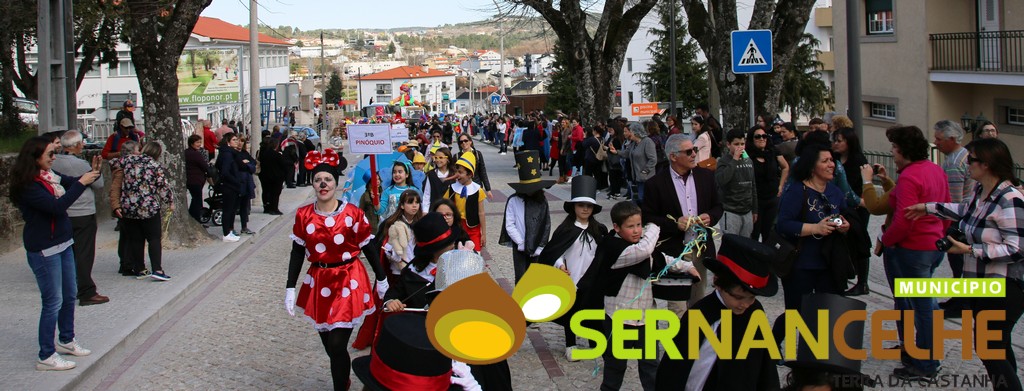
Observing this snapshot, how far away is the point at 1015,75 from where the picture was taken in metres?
24.4

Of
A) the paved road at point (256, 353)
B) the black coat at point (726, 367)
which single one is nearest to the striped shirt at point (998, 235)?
the paved road at point (256, 353)

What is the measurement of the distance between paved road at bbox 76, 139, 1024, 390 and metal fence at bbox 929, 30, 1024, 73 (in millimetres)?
15838

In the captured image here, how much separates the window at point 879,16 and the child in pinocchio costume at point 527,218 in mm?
24637

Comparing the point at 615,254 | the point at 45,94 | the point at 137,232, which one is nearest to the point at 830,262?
the point at 615,254

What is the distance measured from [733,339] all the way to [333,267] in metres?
3.02

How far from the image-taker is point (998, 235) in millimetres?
5914

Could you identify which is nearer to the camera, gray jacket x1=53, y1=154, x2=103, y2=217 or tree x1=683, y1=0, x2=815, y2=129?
gray jacket x1=53, y1=154, x2=103, y2=217

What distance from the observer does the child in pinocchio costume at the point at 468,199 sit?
9797mm

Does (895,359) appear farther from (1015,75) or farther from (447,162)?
(1015,75)

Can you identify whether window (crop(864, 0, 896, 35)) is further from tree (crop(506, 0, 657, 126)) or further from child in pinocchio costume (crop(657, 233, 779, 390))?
child in pinocchio costume (crop(657, 233, 779, 390))

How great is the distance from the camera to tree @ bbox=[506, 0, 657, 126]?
2788 cm

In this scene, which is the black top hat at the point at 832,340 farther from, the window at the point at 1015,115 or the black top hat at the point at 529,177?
the window at the point at 1015,115

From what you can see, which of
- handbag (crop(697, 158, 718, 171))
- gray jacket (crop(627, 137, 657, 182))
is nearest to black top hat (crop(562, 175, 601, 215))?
handbag (crop(697, 158, 718, 171))

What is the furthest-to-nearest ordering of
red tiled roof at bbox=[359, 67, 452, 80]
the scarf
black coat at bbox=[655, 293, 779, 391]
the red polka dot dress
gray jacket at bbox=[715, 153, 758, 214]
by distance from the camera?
1. red tiled roof at bbox=[359, 67, 452, 80]
2. gray jacket at bbox=[715, 153, 758, 214]
3. the scarf
4. the red polka dot dress
5. black coat at bbox=[655, 293, 779, 391]
